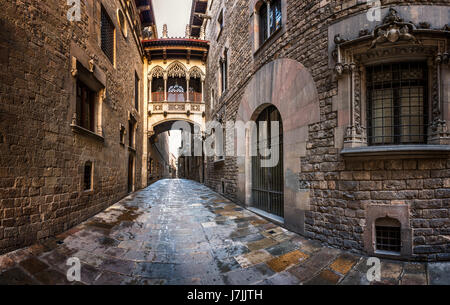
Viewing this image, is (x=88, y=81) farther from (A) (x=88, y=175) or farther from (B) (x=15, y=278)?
(B) (x=15, y=278)

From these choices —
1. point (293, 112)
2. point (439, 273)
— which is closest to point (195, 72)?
point (293, 112)

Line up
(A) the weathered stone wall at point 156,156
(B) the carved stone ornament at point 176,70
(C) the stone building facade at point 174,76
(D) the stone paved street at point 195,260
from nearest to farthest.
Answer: (D) the stone paved street at point 195,260, (C) the stone building facade at point 174,76, (B) the carved stone ornament at point 176,70, (A) the weathered stone wall at point 156,156

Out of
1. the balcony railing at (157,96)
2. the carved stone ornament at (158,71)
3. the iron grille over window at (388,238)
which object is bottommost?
the iron grille over window at (388,238)

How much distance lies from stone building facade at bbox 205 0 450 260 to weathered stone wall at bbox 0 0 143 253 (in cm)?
512

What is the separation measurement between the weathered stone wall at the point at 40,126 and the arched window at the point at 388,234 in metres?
6.19

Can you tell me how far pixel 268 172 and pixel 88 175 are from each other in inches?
209

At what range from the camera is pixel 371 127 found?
3.56 metres

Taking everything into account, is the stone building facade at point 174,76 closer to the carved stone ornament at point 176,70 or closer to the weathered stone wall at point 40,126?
the carved stone ornament at point 176,70

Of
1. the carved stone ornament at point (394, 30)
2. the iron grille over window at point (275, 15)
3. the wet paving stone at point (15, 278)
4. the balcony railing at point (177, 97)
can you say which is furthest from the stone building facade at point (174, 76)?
the carved stone ornament at point (394, 30)

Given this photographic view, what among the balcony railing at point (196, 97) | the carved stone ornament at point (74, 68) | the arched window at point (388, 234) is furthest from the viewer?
the balcony railing at point (196, 97)

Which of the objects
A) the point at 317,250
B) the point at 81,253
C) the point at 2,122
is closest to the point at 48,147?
the point at 2,122

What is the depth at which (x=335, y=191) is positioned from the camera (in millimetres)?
3598

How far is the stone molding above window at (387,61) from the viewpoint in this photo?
3.13m

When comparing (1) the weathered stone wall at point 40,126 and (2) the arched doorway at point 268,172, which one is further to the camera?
(2) the arched doorway at point 268,172
